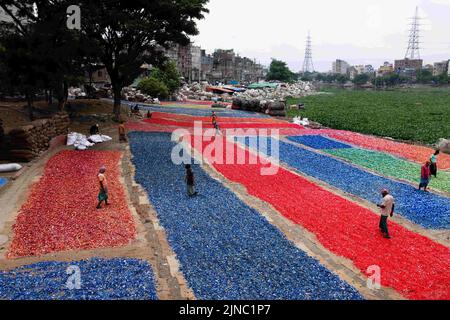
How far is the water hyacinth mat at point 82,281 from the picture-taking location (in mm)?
10383

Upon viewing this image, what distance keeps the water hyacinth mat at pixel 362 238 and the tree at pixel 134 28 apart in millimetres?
21917

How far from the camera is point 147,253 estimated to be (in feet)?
44.0

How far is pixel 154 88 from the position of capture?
252 feet

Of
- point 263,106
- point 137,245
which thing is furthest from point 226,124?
point 137,245

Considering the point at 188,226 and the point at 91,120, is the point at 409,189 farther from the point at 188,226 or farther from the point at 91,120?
the point at 91,120

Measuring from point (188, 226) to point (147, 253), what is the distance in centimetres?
265

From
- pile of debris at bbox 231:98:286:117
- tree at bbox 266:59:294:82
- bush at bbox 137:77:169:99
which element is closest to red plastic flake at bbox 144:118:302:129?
pile of debris at bbox 231:98:286:117

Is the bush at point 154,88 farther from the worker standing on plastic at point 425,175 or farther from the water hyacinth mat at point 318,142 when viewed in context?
the worker standing on plastic at point 425,175

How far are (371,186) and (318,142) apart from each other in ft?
48.5

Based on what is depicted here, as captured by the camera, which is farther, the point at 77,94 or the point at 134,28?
the point at 77,94

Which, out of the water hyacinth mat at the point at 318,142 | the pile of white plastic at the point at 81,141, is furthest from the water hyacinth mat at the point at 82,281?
the water hyacinth mat at the point at 318,142

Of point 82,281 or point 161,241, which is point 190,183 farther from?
point 82,281

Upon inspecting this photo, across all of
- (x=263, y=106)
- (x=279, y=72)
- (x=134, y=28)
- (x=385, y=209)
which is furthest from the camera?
(x=279, y=72)
